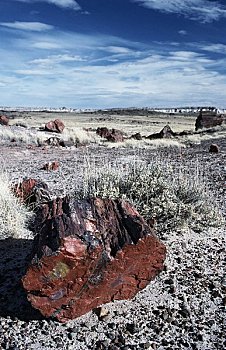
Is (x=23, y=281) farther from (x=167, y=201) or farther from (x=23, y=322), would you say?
(x=167, y=201)

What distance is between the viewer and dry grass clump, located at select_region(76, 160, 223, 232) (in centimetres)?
660

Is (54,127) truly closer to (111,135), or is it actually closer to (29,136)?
(111,135)

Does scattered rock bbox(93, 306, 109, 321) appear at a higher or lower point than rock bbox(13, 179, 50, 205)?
lower

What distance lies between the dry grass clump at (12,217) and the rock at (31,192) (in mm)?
308

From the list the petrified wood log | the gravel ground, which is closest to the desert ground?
the gravel ground

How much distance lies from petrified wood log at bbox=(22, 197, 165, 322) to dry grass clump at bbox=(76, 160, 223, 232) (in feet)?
5.85

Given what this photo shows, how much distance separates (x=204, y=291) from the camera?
484 cm

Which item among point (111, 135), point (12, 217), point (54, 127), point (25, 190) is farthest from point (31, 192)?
point (54, 127)

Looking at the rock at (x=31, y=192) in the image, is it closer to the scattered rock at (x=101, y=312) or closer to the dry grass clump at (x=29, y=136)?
the scattered rock at (x=101, y=312)

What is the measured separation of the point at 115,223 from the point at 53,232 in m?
0.71

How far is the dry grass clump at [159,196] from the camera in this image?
6.60 metres

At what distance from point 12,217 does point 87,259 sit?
2476mm

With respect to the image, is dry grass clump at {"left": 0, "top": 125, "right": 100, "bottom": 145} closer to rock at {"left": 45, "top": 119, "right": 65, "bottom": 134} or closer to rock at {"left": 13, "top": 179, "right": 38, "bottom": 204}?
rock at {"left": 45, "top": 119, "right": 65, "bottom": 134}

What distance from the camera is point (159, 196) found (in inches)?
271
